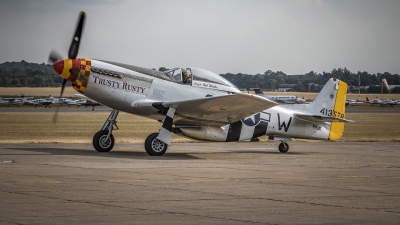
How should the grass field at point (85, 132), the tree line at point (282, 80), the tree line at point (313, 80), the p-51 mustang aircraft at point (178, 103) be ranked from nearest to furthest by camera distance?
the p-51 mustang aircraft at point (178, 103) → the grass field at point (85, 132) → the tree line at point (313, 80) → the tree line at point (282, 80)

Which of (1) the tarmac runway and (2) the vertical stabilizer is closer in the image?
(1) the tarmac runway

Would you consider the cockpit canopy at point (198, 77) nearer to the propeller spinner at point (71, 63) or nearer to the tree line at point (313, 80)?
the propeller spinner at point (71, 63)

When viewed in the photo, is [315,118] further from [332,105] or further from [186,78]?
[186,78]

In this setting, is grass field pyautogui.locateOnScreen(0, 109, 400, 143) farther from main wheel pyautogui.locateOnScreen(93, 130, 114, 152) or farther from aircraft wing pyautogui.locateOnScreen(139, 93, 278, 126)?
aircraft wing pyautogui.locateOnScreen(139, 93, 278, 126)

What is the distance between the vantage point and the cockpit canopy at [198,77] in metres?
19.1

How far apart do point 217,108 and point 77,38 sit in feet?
14.4

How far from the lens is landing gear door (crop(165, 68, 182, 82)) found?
19094 millimetres

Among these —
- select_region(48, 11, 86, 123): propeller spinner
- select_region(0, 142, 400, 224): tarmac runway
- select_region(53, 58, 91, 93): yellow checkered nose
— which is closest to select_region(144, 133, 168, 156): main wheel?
select_region(0, 142, 400, 224): tarmac runway

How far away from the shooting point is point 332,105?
21.4 metres

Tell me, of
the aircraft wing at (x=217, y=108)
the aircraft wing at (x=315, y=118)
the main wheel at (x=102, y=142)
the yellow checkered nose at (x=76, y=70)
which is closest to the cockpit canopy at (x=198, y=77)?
the aircraft wing at (x=217, y=108)

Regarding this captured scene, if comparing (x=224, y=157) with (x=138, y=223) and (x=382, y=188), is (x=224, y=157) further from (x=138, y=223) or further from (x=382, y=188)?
(x=138, y=223)

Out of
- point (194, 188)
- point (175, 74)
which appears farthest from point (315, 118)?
point (194, 188)

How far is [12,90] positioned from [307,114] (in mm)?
126171

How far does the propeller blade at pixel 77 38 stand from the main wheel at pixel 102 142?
8.87 feet
